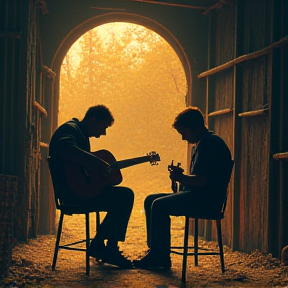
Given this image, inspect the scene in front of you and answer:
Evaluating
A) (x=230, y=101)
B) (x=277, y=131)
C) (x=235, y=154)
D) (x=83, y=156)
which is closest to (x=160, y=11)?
(x=230, y=101)

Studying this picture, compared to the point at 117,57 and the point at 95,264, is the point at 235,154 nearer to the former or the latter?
the point at 95,264

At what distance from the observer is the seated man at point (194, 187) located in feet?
16.5

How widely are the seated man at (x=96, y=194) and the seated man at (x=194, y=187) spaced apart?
0.32 meters

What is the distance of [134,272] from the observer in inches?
211

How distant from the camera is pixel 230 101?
738 cm

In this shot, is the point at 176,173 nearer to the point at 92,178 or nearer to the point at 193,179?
the point at 193,179

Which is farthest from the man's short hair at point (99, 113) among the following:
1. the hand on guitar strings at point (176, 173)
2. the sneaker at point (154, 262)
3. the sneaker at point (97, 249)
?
the sneaker at point (154, 262)

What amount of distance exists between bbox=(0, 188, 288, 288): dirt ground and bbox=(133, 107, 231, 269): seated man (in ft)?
1.00

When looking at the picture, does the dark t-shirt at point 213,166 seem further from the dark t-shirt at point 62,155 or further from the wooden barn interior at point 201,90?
the dark t-shirt at point 62,155

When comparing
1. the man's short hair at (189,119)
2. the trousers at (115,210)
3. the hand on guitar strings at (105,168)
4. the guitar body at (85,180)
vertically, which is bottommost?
the trousers at (115,210)

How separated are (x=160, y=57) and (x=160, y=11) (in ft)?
40.5

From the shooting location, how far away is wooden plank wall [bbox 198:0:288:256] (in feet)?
19.5

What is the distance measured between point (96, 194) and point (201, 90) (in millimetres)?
3661

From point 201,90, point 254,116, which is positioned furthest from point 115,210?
point 201,90
